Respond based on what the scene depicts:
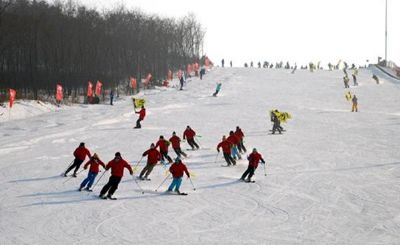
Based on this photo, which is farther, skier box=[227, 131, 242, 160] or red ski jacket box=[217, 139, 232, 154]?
skier box=[227, 131, 242, 160]

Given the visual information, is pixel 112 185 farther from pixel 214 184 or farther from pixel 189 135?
pixel 189 135

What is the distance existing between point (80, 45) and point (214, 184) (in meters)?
48.5

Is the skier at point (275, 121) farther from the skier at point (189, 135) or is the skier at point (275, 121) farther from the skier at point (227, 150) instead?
the skier at point (227, 150)

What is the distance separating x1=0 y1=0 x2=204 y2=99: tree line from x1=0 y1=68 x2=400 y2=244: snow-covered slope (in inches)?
800

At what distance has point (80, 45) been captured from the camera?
61969 millimetres

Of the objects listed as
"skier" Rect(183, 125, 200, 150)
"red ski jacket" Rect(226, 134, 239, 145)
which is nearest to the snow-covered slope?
"skier" Rect(183, 125, 200, 150)

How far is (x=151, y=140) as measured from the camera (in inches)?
1083

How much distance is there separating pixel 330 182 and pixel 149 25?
70.2 metres

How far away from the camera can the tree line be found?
189 ft

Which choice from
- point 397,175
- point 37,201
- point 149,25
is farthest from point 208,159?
point 149,25

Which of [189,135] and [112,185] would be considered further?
[189,135]

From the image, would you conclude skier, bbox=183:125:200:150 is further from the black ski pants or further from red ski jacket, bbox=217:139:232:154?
the black ski pants

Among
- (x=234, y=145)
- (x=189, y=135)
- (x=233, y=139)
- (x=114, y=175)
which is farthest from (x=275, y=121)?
(x=114, y=175)

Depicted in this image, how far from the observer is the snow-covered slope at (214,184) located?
12.2 meters
